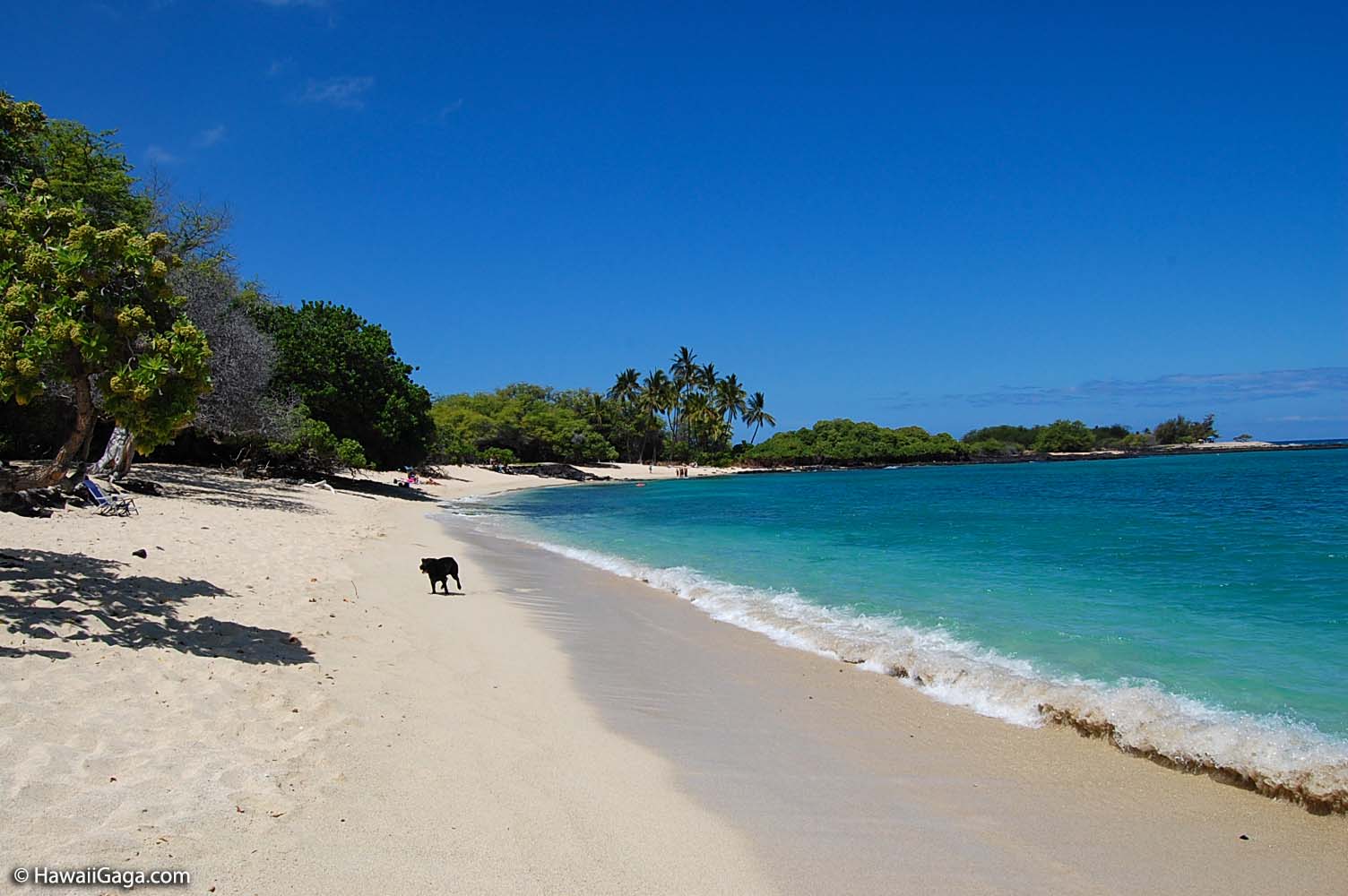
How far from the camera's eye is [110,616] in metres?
6.70

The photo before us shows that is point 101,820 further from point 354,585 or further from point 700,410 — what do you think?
point 700,410

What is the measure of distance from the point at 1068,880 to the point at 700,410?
96406mm

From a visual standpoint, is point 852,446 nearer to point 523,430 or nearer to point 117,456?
point 523,430

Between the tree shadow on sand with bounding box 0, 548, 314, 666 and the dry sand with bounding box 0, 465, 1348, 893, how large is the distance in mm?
35

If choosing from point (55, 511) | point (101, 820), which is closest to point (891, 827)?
point (101, 820)

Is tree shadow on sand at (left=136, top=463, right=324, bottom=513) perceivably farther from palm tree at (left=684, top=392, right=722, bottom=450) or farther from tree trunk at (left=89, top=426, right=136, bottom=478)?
palm tree at (left=684, top=392, right=722, bottom=450)

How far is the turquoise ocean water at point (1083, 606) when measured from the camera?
6.31 meters

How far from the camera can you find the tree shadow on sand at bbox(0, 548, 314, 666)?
20.0 feet

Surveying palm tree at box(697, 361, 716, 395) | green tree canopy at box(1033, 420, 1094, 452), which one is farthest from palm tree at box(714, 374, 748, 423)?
green tree canopy at box(1033, 420, 1094, 452)

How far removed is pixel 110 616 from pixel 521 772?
4.47 meters

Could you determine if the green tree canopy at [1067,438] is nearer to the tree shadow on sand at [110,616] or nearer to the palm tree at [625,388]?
the palm tree at [625,388]

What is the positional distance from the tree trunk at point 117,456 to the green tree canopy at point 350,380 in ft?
47.2

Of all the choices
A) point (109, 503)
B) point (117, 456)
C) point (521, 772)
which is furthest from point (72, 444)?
point (117, 456)

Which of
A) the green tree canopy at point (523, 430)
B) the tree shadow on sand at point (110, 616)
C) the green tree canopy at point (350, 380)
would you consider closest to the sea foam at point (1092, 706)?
the tree shadow on sand at point (110, 616)
